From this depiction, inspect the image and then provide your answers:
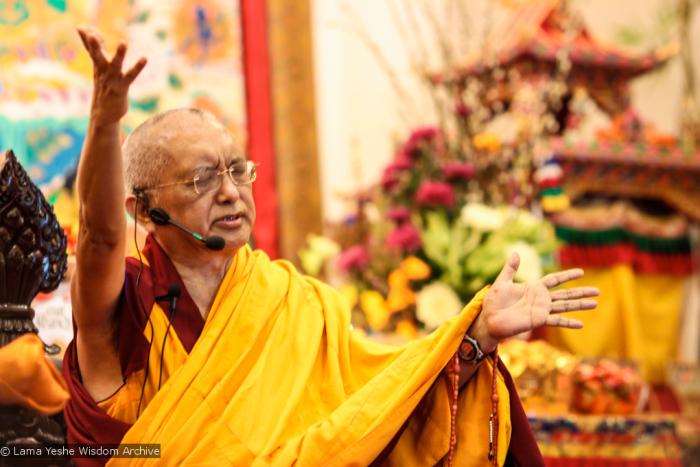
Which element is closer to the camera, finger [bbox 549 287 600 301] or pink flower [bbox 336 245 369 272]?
finger [bbox 549 287 600 301]

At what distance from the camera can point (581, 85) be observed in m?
5.52

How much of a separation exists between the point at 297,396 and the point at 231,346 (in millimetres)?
155

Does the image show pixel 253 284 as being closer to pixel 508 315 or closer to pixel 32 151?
pixel 508 315

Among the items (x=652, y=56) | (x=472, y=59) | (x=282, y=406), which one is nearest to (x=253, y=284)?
(x=282, y=406)

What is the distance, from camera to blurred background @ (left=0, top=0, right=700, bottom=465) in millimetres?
3635

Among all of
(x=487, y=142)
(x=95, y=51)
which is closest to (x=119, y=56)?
(x=95, y=51)

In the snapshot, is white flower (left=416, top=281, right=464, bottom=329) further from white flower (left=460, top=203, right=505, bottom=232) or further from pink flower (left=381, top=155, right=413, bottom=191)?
pink flower (left=381, top=155, right=413, bottom=191)

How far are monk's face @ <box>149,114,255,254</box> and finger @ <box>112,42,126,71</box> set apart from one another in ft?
1.57

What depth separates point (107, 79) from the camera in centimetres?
Answer: 176

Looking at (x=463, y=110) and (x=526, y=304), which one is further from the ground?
(x=463, y=110)

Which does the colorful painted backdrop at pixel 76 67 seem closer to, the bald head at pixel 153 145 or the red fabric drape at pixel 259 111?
the red fabric drape at pixel 259 111

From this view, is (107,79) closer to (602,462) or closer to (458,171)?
(602,462)

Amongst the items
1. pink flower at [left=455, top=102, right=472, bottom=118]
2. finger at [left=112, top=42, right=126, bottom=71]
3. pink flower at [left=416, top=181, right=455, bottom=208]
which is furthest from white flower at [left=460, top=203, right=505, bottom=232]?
finger at [left=112, top=42, right=126, bottom=71]

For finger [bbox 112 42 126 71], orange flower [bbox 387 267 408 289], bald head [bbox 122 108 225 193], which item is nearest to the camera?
finger [bbox 112 42 126 71]
